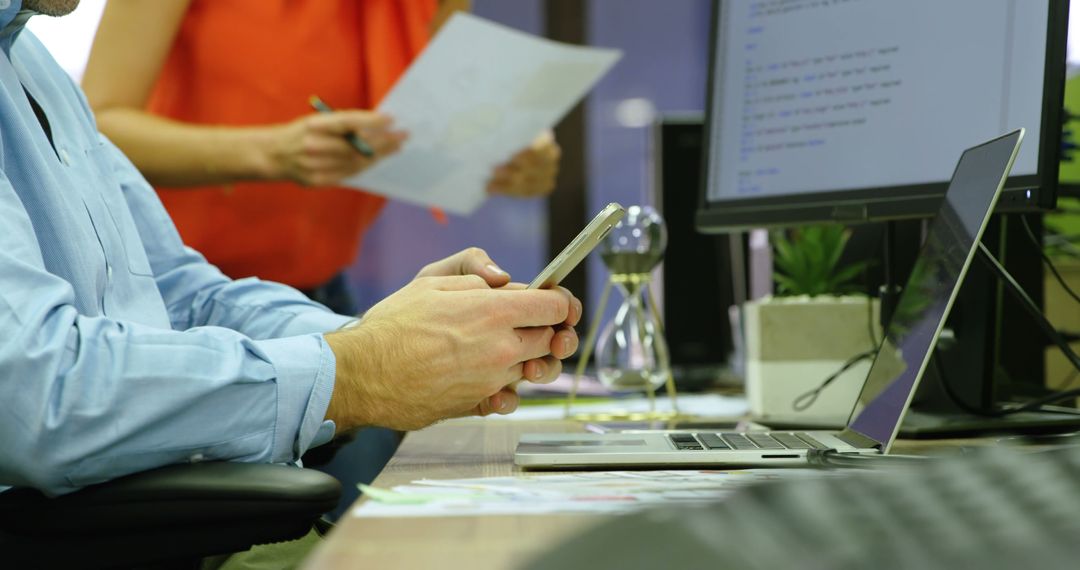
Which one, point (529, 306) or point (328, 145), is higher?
point (328, 145)

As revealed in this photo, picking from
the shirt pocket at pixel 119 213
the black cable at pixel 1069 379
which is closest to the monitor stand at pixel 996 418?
the black cable at pixel 1069 379

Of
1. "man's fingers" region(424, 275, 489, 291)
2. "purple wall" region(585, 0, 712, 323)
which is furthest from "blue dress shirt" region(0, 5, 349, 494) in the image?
"purple wall" region(585, 0, 712, 323)

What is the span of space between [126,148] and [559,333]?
3.80ft

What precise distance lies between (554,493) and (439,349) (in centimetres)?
23

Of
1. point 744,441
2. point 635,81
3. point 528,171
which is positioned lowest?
point 744,441

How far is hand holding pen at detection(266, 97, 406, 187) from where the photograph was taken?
1805 millimetres

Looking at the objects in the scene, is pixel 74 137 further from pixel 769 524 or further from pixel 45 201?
pixel 769 524

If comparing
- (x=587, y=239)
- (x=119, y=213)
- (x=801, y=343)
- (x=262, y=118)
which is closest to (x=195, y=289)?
(x=119, y=213)

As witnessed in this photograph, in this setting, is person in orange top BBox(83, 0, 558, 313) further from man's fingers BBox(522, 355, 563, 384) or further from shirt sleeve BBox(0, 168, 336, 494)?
shirt sleeve BBox(0, 168, 336, 494)

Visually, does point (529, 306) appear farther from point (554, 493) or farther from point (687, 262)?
point (687, 262)

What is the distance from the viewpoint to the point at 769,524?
0.26 metres

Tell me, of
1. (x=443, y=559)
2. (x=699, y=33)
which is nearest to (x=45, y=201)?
(x=443, y=559)

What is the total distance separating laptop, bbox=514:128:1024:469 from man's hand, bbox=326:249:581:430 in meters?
0.07

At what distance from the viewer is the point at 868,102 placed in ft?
3.68
